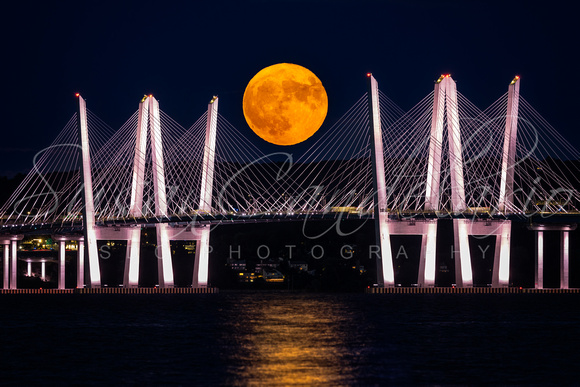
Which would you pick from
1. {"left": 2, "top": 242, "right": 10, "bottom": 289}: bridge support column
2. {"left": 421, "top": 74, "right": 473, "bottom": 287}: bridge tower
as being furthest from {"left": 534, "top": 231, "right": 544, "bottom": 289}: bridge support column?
{"left": 2, "top": 242, "right": 10, "bottom": 289}: bridge support column

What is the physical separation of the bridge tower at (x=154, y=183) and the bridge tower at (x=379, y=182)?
1255 centimetres

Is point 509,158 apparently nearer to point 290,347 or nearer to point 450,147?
point 450,147

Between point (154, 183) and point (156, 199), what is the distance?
97 cm

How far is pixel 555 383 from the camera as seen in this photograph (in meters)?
28.4

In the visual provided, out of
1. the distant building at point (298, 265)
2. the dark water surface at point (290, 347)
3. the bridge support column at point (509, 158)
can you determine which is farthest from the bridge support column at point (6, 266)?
the bridge support column at point (509, 158)

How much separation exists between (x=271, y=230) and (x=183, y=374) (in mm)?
105002

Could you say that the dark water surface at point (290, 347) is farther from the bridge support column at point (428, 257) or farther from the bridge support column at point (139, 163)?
the bridge support column at point (139, 163)

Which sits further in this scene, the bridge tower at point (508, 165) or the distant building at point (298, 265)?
the distant building at point (298, 265)

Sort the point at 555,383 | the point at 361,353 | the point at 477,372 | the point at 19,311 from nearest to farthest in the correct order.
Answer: the point at 555,383
the point at 477,372
the point at 361,353
the point at 19,311

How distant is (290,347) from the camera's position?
36.5 m

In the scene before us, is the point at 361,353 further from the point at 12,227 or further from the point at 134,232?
the point at 12,227

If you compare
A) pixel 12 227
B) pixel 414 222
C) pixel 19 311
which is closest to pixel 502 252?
pixel 414 222

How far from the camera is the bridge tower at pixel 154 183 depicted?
64812 mm

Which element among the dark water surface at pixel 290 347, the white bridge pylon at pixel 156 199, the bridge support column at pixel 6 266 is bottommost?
the dark water surface at pixel 290 347
